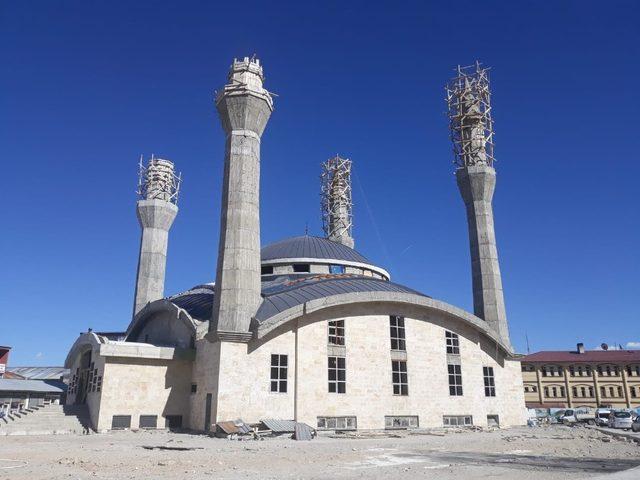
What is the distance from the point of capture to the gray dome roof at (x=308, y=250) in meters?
46.8

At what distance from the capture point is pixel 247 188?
33.9 meters

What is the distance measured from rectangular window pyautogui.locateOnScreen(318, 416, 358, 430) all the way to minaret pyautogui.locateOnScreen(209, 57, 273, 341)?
6842 millimetres

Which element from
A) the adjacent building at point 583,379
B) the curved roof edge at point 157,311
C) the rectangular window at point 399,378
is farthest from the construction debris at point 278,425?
the adjacent building at point 583,379

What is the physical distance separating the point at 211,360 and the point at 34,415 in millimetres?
10495

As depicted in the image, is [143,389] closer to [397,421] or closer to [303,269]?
[397,421]

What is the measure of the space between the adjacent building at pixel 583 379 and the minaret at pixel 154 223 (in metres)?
58.2

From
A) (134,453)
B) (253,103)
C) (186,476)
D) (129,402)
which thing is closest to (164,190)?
(253,103)

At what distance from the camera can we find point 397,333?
35.7 m

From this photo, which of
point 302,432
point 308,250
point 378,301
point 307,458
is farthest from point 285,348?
point 308,250

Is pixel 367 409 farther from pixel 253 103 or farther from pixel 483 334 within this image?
pixel 253 103

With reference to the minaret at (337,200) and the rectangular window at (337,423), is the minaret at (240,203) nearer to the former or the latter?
the rectangular window at (337,423)

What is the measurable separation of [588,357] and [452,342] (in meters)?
53.4

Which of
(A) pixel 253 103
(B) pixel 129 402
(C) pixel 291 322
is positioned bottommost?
(B) pixel 129 402

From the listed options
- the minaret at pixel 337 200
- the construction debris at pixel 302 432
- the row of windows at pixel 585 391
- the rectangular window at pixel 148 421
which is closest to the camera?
the construction debris at pixel 302 432
